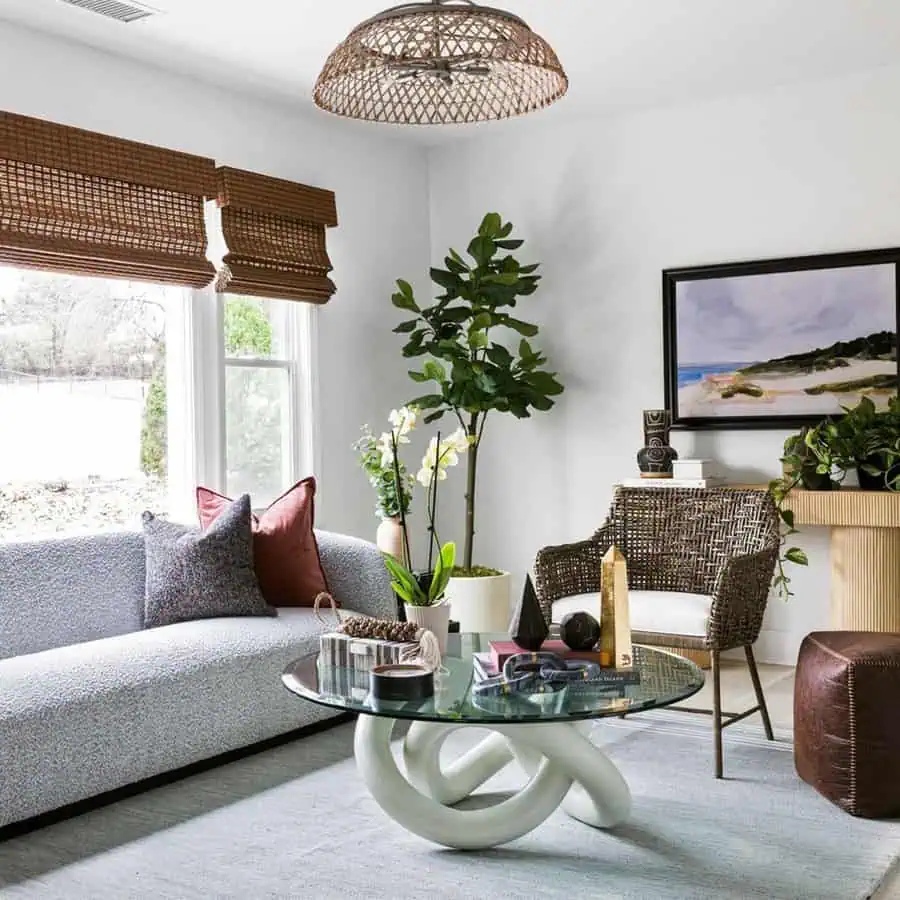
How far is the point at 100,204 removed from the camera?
14.2 ft

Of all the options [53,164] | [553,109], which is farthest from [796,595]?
[53,164]

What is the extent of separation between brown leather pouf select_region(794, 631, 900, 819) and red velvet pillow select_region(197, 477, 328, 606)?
1.79 metres

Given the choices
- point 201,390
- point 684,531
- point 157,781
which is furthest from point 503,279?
point 157,781

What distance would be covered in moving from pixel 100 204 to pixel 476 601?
7.30ft

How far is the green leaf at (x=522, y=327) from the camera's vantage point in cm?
538

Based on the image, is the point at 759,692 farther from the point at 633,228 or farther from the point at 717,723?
the point at 633,228

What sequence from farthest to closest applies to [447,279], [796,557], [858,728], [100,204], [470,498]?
[470,498]
[447,279]
[796,557]
[100,204]
[858,728]

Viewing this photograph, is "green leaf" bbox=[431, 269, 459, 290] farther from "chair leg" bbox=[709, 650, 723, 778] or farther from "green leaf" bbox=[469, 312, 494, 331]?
"chair leg" bbox=[709, 650, 723, 778]

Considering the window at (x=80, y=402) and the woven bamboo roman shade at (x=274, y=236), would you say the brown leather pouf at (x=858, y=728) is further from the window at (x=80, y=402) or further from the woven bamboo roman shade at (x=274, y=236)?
the woven bamboo roman shade at (x=274, y=236)

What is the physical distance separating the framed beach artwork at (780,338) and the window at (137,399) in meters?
1.70

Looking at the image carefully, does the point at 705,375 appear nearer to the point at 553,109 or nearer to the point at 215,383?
the point at 553,109

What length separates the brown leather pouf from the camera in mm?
3096

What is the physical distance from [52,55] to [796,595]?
3656 mm

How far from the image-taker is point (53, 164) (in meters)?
4.17
